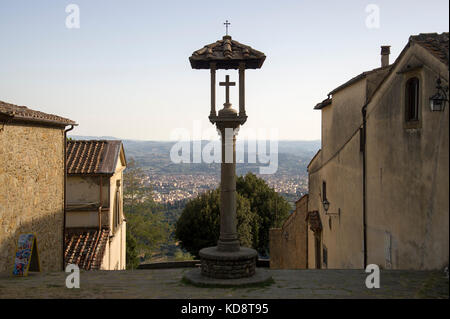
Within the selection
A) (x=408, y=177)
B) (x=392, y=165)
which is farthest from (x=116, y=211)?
(x=408, y=177)

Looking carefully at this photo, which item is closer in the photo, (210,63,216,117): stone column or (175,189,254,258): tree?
(210,63,216,117): stone column

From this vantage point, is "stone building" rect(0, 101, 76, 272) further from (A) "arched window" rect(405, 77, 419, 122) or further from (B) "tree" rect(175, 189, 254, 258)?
(B) "tree" rect(175, 189, 254, 258)

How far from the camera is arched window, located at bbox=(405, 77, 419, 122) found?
26.0 feet

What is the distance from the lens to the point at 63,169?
1326 centimetres

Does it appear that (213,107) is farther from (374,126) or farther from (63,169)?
(63,169)

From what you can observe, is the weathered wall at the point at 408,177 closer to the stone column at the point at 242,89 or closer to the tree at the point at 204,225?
the stone column at the point at 242,89

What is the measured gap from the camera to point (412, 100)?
816 centimetres

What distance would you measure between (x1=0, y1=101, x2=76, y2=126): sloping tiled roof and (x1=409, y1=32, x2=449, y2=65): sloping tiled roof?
29.0ft

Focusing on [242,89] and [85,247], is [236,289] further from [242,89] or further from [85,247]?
[85,247]

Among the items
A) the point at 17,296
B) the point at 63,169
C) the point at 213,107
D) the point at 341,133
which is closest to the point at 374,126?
the point at 341,133

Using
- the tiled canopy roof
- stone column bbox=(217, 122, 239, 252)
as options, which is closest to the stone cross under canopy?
the tiled canopy roof

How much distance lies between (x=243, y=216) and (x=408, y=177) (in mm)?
20690
